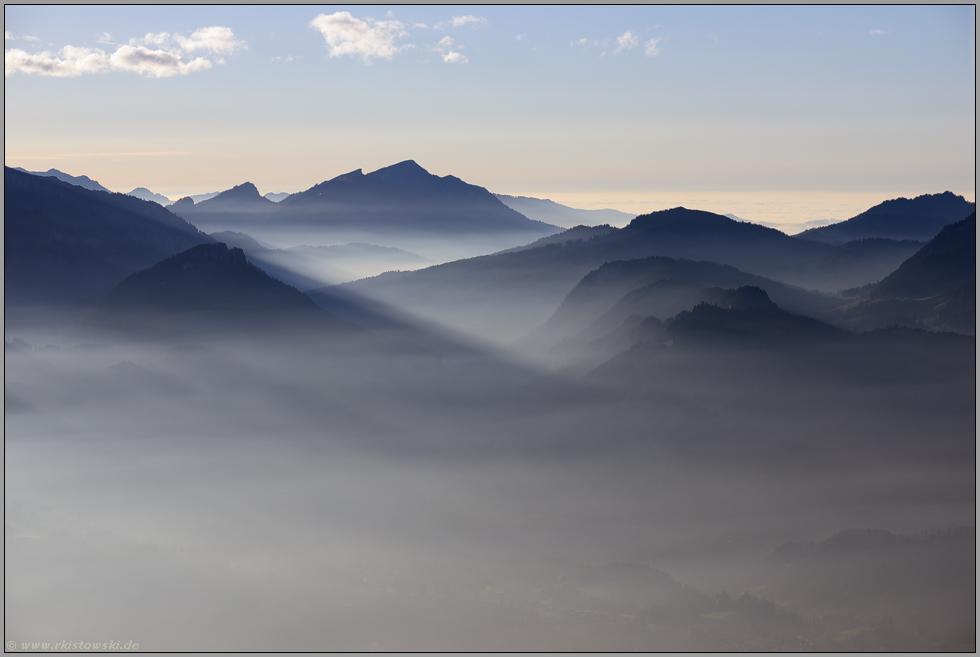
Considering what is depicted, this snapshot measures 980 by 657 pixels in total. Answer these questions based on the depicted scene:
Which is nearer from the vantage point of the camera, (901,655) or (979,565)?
(901,655)

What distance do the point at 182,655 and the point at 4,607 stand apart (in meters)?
23.2

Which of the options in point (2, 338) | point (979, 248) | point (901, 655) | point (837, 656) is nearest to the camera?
point (837, 656)

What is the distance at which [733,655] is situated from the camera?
225 feet

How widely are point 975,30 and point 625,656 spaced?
70.9 m

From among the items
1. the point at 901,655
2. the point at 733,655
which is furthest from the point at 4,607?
the point at 901,655

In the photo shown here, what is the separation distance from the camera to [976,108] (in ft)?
234

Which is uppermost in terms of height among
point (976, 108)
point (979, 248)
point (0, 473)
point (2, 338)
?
point (976, 108)

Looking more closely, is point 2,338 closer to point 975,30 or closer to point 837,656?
point 837,656

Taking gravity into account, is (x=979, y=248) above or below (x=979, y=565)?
above

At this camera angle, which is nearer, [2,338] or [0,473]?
[0,473]

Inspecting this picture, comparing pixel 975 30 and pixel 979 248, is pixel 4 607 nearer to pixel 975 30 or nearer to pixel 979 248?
pixel 979 248

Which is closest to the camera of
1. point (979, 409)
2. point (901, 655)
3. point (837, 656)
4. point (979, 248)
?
point (837, 656)

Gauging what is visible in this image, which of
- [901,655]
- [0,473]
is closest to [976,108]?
[901,655]

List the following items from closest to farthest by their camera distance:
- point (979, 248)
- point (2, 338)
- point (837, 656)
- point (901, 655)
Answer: point (837, 656) → point (901, 655) → point (979, 248) → point (2, 338)
